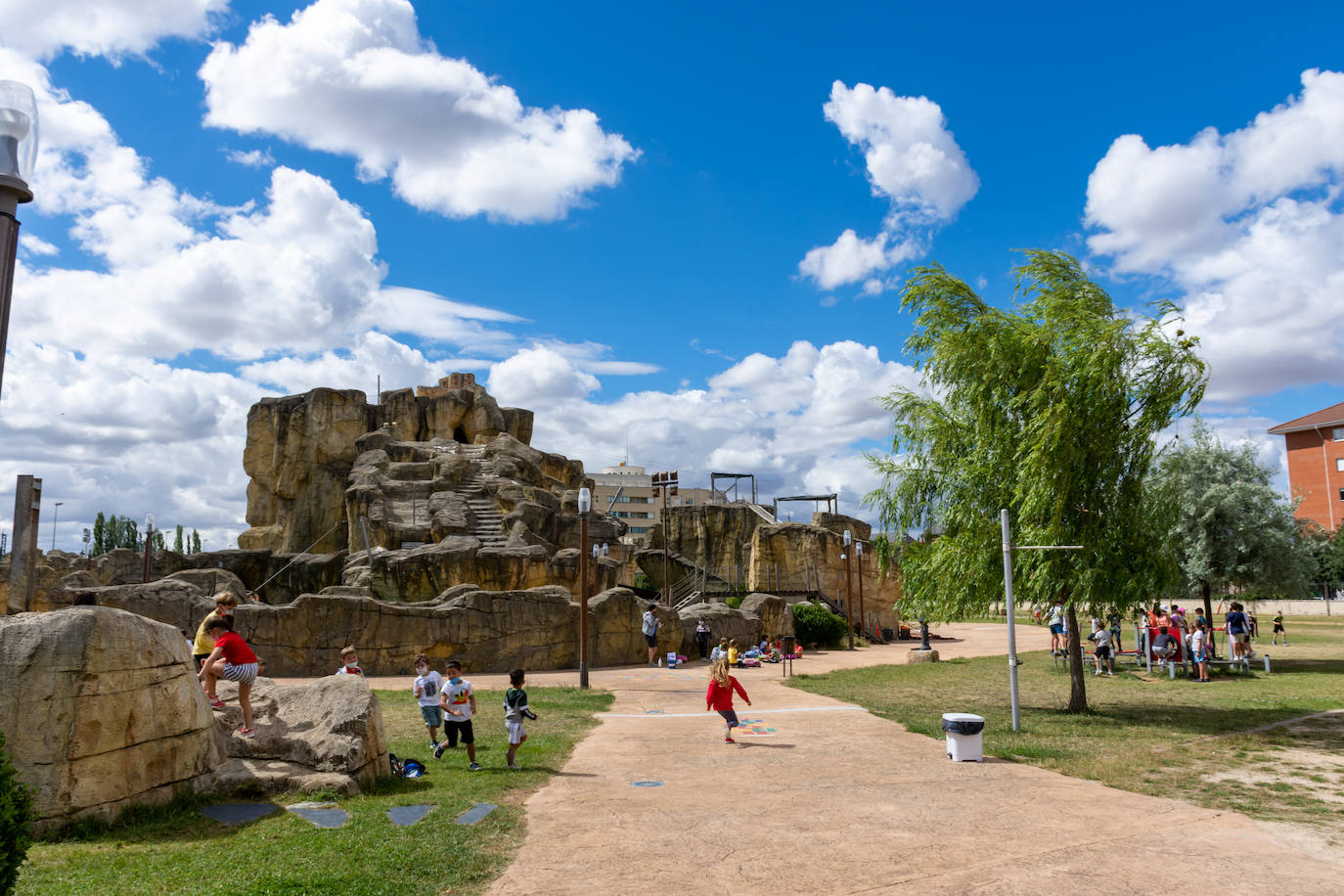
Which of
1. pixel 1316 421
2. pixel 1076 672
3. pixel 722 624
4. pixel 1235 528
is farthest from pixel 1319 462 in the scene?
pixel 1076 672

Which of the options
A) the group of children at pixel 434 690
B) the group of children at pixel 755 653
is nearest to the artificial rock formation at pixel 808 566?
the group of children at pixel 755 653

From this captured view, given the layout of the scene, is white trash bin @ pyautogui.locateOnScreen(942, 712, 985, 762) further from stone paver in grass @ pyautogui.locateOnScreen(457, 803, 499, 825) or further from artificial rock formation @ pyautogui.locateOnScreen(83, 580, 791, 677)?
artificial rock formation @ pyautogui.locateOnScreen(83, 580, 791, 677)

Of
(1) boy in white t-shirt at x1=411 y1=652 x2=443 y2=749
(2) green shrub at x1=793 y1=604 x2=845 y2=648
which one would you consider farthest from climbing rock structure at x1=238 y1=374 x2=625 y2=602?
(1) boy in white t-shirt at x1=411 y1=652 x2=443 y2=749

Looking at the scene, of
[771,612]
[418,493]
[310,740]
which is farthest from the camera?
[418,493]

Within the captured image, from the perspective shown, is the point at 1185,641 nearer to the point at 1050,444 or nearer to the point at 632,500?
the point at 1050,444

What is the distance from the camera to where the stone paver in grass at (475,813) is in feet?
25.2

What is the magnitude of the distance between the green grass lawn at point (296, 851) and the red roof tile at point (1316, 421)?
81.9 metres

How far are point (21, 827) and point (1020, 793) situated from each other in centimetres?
838

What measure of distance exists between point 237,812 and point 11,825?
3771mm

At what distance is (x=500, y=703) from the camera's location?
15.6 meters

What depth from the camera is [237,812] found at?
7645mm

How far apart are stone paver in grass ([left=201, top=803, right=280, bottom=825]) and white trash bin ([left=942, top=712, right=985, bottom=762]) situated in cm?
765

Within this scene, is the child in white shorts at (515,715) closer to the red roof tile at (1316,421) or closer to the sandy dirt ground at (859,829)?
the sandy dirt ground at (859,829)

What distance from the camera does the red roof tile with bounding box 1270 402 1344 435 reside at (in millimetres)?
69688
